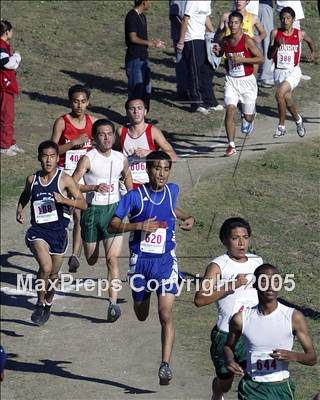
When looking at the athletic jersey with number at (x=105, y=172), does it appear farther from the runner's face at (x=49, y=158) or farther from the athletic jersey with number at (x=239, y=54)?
the athletic jersey with number at (x=239, y=54)

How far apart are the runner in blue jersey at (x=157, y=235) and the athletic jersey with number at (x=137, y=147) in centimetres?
163

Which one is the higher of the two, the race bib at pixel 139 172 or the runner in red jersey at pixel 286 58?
the runner in red jersey at pixel 286 58

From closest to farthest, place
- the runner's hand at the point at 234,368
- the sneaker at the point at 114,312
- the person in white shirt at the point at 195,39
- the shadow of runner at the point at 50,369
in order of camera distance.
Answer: the runner's hand at the point at 234,368 < the shadow of runner at the point at 50,369 < the sneaker at the point at 114,312 < the person in white shirt at the point at 195,39

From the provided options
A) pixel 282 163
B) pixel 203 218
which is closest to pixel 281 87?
pixel 282 163

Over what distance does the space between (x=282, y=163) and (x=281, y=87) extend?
1.57 meters

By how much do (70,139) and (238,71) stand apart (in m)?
3.74

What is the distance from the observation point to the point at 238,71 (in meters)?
17.0

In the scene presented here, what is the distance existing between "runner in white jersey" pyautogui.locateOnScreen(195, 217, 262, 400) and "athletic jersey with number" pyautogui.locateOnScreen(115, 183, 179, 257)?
3.96 ft

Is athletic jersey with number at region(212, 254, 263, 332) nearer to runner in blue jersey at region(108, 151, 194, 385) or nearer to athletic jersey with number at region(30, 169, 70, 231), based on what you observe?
runner in blue jersey at region(108, 151, 194, 385)

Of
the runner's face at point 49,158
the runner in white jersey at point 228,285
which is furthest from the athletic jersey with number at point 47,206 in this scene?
the runner in white jersey at point 228,285

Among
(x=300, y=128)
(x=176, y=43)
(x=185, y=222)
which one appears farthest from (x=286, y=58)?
(x=185, y=222)

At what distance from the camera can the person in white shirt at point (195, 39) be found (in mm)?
19562

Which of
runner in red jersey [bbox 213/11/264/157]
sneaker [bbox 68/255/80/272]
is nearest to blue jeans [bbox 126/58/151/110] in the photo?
runner in red jersey [bbox 213/11/264/157]

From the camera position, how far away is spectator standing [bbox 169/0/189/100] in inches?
786
